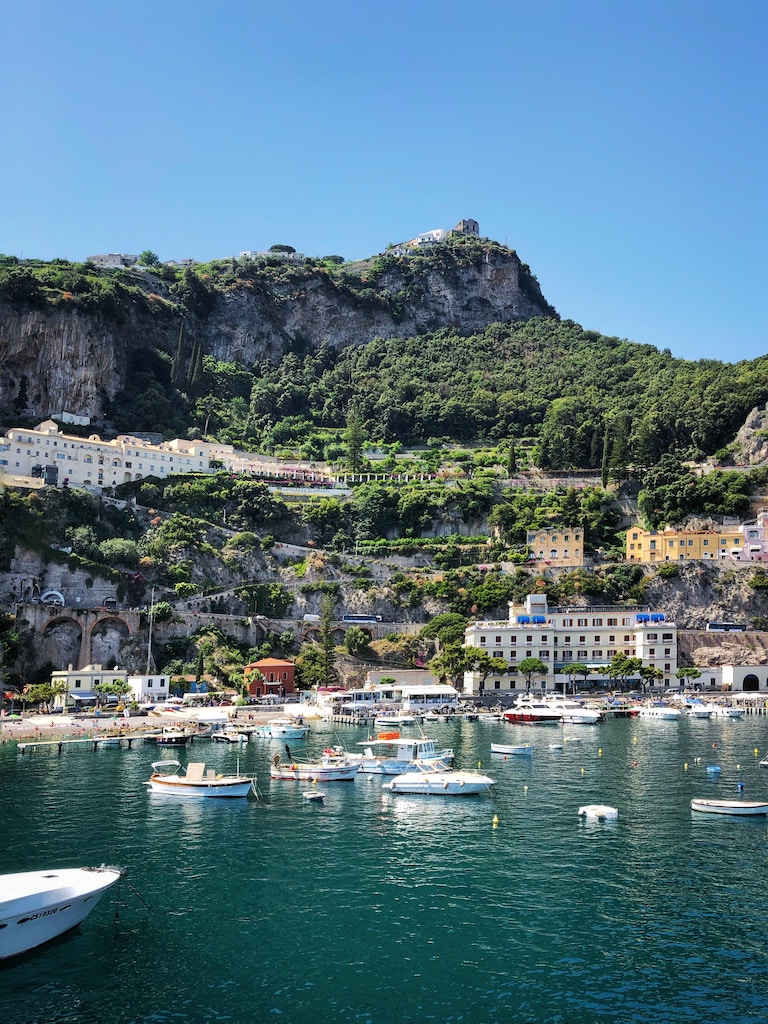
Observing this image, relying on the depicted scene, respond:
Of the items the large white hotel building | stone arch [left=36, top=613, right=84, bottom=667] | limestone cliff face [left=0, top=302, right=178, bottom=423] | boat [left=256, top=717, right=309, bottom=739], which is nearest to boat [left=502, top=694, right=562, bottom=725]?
the large white hotel building

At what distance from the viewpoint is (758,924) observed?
27.0m

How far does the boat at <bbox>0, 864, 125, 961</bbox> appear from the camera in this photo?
23.8 m

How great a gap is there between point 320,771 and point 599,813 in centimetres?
1778

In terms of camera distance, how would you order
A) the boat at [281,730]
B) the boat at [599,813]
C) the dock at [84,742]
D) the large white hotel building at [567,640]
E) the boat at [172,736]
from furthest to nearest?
the large white hotel building at [567,640], the boat at [281,730], the boat at [172,736], the dock at [84,742], the boat at [599,813]

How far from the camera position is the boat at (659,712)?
3209 inches

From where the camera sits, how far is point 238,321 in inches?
6885

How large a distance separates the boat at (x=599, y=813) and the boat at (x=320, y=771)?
15968 millimetres

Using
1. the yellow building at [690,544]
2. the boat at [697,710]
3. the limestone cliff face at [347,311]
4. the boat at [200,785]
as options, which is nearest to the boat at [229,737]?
the boat at [200,785]

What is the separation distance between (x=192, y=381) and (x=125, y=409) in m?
16.8

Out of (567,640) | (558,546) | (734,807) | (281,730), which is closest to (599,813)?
(734,807)

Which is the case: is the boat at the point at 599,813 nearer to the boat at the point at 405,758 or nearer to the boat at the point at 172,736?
the boat at the point at 405,758

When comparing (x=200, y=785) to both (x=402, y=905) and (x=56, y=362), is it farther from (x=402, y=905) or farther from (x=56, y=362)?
(x=56, y=362)

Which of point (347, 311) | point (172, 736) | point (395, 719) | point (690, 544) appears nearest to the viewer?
point (172, 736)

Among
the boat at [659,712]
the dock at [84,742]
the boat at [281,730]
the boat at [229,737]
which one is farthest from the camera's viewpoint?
the boat at [659,712]
